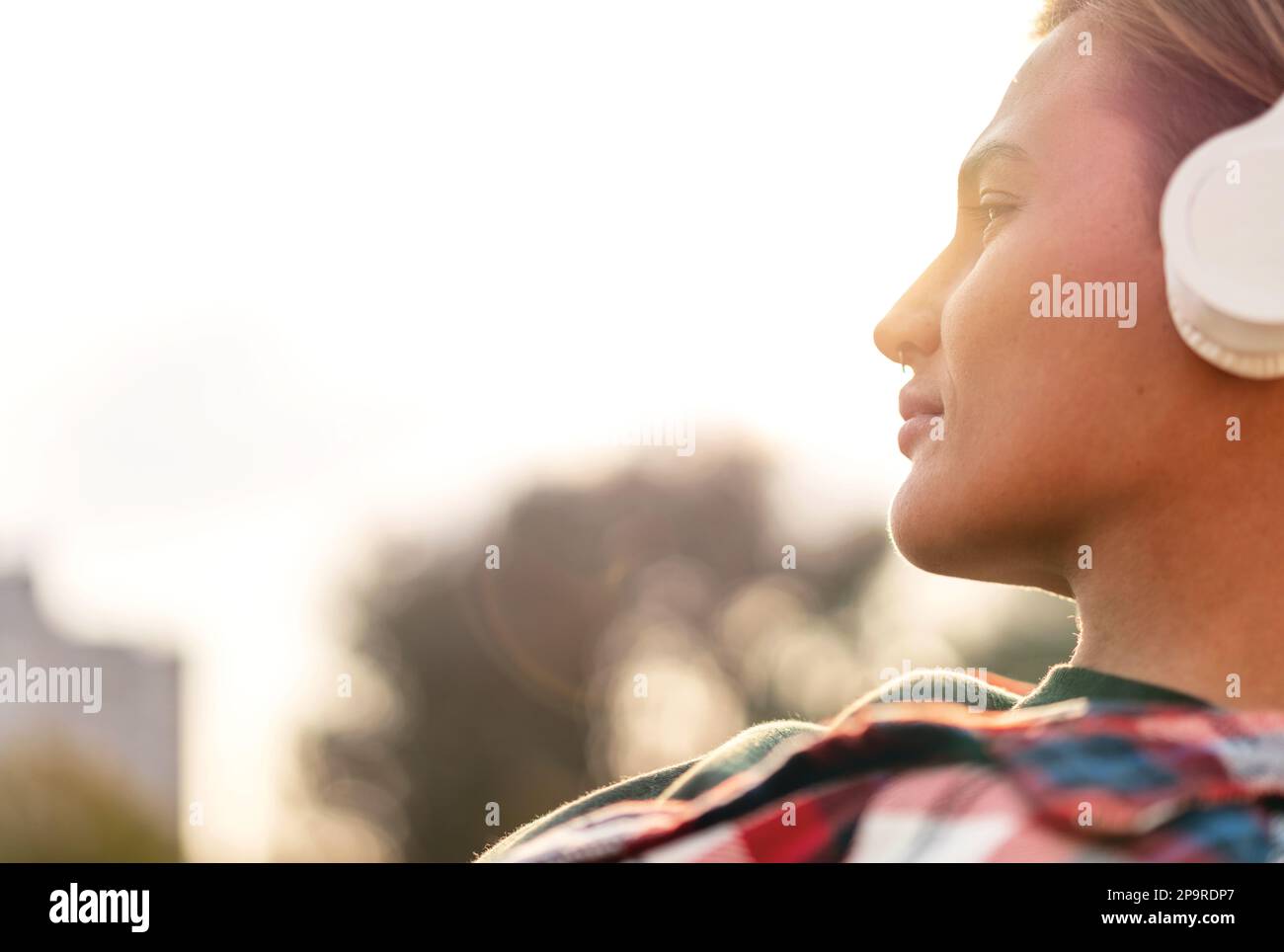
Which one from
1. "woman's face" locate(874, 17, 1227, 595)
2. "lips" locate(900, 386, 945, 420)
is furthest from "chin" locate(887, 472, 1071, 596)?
"lips" locate(900, 386, 945, 420)

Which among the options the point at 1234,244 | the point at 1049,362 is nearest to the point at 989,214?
the point at 1049,362

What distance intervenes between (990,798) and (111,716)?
28388mm

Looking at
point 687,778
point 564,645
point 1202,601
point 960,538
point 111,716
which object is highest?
point 960,538

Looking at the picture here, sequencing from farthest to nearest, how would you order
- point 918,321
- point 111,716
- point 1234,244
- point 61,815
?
point 111,716 < point 61,815 < point 918,321 < point 1234,244

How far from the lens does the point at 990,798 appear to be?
1677mm

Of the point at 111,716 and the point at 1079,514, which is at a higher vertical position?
the point at 1079,514

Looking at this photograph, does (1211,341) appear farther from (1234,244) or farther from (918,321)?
(918,321)

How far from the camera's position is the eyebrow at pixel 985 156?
2207 mm

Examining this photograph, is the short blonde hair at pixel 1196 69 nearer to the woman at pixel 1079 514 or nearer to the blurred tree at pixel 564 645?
the woman at pixel 1079 514

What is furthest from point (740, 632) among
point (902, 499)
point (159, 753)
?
point (902, 499)

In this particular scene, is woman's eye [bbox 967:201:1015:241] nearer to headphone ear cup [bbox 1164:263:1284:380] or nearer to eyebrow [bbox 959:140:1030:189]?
eyebrow [bbox 959:140:1030:189]

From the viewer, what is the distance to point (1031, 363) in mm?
2102

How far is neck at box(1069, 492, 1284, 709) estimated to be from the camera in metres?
1.92

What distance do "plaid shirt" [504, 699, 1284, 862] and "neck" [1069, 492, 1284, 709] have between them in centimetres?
11
